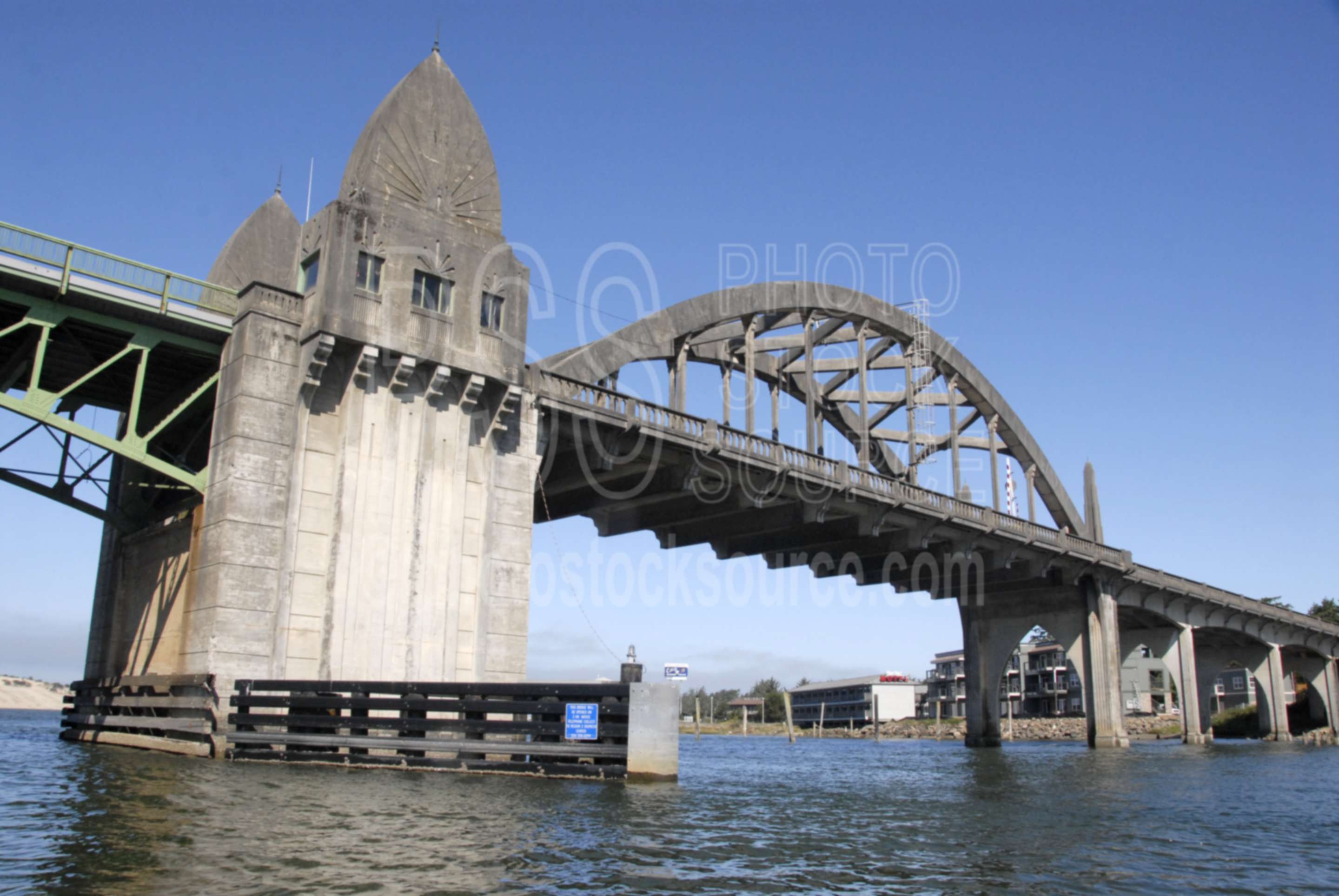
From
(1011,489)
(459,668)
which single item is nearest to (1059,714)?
(1011,489)

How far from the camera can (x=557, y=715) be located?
76.2 feet

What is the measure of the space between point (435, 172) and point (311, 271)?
4973 mm

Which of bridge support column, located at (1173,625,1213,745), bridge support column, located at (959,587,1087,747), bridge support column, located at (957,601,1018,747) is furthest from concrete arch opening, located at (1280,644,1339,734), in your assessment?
bridge support column, located at (957,601,1018,747)

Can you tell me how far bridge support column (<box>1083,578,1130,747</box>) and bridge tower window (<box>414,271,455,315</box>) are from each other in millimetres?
51560

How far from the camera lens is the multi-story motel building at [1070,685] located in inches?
5256

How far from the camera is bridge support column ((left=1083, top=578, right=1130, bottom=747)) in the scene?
6731 centimetres

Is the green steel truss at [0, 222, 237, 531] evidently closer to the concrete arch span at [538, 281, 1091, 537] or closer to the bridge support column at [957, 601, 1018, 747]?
the concrete arch span at [538, 281, 1091, 537]

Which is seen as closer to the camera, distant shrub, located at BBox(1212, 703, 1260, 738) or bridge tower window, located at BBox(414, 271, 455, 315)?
bridge tower window, located at BBox(414, 271, 455, 315)

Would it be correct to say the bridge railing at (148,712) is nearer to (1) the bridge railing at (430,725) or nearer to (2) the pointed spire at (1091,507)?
(1) the bridge railing at (430,725)

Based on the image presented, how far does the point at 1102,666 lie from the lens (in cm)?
6838

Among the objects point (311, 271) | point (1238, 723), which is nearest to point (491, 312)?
point (311, 271)

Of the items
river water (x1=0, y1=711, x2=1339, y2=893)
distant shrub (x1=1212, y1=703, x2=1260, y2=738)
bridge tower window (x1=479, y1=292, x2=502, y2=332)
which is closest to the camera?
river water (x1=0, y1=711, x2=1339, y2=893)

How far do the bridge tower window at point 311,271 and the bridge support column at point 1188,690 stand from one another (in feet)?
226

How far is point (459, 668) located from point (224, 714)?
6752 millimetres
